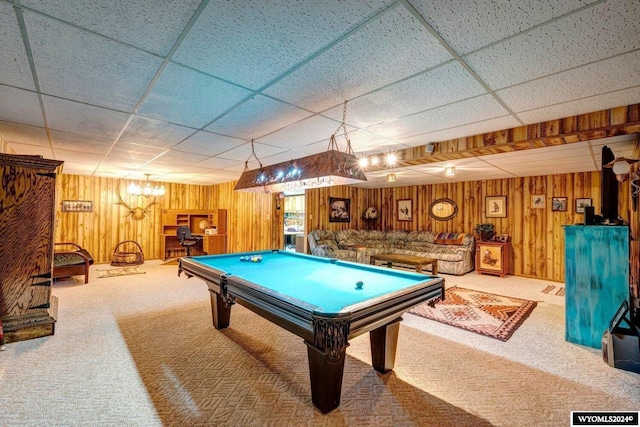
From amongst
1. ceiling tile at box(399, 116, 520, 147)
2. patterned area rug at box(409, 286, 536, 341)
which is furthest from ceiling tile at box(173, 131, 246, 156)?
patterned area rug at box(409, 286, 536, 341)

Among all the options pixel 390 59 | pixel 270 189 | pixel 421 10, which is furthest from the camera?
pixel 270 189

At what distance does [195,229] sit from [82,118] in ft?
21.7

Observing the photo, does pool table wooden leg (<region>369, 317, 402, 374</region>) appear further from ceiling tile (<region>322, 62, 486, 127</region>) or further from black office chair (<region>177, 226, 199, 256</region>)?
black office chair (<region>177, 226, 199, 256</region>)

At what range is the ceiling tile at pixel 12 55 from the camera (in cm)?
143

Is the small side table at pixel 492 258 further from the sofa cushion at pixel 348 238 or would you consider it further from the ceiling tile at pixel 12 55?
the ceiling tile at pixel 12 55

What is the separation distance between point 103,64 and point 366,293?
246cm

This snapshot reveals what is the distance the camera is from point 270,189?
3.67m

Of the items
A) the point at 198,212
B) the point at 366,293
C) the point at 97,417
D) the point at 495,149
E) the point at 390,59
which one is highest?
the point at 390,59

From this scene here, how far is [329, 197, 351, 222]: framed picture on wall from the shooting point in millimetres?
8041

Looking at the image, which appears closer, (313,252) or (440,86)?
(440,86)

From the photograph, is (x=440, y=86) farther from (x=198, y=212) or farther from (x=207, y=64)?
(x=198, y=212)

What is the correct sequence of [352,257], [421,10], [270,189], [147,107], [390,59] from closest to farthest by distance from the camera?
1. [421,10]
2. [390,59]
3. [147,107]
4. [270,189]
5. [352,257]

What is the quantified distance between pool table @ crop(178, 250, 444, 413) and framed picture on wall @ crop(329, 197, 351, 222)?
183 inches

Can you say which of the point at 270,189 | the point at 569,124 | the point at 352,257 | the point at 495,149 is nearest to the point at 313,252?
the point at 352,257
